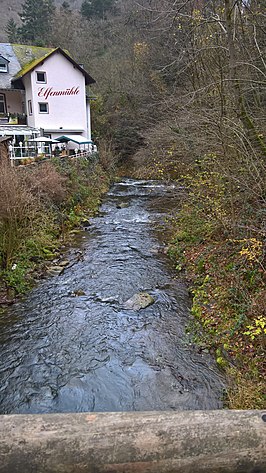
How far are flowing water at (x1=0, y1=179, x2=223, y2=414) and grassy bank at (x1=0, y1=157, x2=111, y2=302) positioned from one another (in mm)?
808

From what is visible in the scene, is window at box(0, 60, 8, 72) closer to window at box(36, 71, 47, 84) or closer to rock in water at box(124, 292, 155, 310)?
window at box(36, 71, 47, 84)

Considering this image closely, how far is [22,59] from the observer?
99.0 ft

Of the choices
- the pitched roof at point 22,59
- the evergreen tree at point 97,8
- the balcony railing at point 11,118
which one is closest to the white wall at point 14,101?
the pitched roof at point 22,59

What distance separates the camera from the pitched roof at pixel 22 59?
27.6 meters

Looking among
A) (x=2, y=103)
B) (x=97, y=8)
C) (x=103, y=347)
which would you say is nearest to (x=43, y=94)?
(x=2, y=103)

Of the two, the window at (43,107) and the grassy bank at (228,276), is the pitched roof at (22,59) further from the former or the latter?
the grassy bank at (228,276)

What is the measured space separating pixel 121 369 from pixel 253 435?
3.88 m

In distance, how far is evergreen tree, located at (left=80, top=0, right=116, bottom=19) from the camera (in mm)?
51438

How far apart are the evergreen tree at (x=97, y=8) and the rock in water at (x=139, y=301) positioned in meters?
55.7

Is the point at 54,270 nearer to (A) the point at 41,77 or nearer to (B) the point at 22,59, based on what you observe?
(A) the point at 41,77

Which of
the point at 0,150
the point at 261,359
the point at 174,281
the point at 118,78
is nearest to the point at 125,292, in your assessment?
the point at 174,281

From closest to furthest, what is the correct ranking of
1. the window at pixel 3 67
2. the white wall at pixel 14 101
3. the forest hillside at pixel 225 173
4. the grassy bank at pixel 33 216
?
1. the forest hillside at pixel 225 173
2. the grassy bank at pixel 33 216
3. the window at pixel 3 67
4. the white wall at pixel 14 101

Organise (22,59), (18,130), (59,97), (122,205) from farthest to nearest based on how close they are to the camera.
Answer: (22,59) → (59,97) → (18,130) → (122,205)

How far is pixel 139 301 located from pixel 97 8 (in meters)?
57.5
